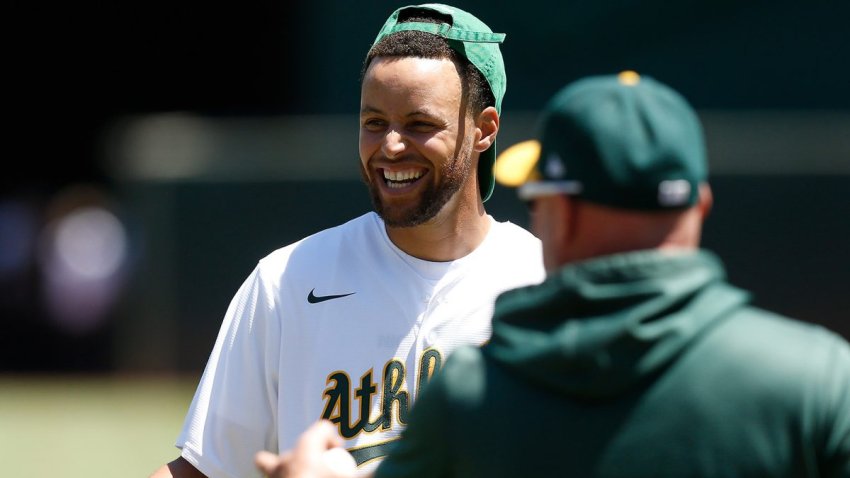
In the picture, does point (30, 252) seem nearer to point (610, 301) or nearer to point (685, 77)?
point (685, 77)

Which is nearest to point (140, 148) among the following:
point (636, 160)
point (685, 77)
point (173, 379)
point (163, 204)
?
point (163, 204)

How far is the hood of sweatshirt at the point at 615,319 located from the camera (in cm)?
199

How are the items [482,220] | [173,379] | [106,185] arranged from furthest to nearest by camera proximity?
[106,185], [173,379], [482,220]

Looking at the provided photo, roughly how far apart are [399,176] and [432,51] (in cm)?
36

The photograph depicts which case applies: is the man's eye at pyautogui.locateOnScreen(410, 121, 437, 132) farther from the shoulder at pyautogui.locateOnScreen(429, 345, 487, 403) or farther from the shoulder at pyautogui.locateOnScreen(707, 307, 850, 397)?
the shoulder at pyautogui.locateOnScreen(707, 307, 850, 397)

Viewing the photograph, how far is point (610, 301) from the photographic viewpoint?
2.03m

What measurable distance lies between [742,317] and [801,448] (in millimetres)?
229

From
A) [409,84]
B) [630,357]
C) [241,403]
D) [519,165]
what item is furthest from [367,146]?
[630,357]

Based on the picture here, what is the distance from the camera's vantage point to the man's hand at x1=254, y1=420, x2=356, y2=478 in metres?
2.25

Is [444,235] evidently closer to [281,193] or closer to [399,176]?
[399,176]

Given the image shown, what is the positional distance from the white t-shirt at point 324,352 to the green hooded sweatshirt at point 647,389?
119cm

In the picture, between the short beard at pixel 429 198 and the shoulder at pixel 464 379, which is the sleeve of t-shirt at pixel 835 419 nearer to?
the shoulder at pixel 464 379

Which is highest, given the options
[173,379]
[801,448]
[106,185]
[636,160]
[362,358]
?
[636,160]

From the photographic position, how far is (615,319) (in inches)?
79.3
